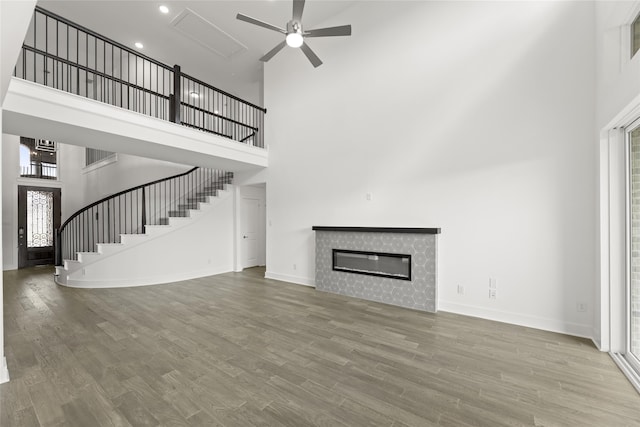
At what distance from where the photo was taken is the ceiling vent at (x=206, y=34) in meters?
5.86

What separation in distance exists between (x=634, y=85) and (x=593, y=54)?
1409 mm

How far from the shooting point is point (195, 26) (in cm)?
610

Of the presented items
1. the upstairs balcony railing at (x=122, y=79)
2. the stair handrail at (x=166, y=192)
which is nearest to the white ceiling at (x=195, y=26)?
the upstairs balcony railing at (x=122, y=79)

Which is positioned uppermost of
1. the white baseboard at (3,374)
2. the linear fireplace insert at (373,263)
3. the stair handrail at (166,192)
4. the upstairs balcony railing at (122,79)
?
the upstairs balcony railing at (122,79)

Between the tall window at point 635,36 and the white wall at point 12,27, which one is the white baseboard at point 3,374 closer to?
the white wall at point 12,27

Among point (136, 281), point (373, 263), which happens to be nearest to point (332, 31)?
point (373, 263)

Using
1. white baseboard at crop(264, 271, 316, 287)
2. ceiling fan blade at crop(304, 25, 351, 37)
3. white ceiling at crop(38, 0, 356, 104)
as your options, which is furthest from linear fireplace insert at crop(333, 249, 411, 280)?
white ceiling at crop(38, 0, 356, 104)

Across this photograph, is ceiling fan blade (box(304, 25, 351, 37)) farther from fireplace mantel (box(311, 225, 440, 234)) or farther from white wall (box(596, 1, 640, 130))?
fireplace mantel (box(311, 225, 440, 234))

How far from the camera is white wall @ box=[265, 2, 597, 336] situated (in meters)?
3.38

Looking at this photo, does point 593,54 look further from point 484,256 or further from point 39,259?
point 39,259

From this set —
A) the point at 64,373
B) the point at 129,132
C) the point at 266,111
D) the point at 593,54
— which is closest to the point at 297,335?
the point at 64,373

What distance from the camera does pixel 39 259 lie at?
8633 millimetres

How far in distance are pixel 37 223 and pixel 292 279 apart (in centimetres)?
882

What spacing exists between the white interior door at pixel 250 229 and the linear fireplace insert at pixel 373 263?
11.2ft
